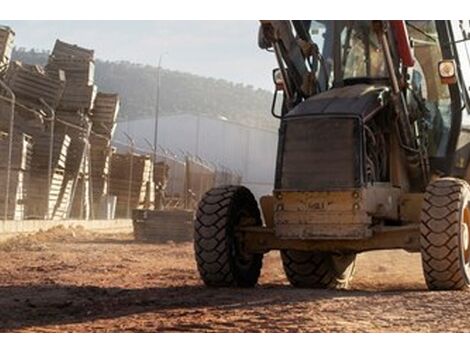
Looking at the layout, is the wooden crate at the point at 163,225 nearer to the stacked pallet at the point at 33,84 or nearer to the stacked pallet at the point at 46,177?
the stacked pallet at the point at 46,177

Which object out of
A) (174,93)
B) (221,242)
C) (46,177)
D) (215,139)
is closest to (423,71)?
(221,242)

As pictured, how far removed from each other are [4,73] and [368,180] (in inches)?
382

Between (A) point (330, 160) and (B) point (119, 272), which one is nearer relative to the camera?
(A) point (330, 160)

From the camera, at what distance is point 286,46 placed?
6.65m

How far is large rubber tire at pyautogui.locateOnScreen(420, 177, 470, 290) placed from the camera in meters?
5.70

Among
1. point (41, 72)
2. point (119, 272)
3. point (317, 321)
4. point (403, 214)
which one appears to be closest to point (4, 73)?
point (41, 72)

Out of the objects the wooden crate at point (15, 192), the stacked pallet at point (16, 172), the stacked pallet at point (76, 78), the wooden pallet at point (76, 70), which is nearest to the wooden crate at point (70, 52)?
the stacked pallet at point (76, 78)

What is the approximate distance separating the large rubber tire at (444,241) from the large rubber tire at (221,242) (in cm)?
143

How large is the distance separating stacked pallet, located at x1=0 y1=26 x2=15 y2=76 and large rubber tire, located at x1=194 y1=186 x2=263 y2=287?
834 cm

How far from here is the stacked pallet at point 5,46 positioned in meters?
13.7

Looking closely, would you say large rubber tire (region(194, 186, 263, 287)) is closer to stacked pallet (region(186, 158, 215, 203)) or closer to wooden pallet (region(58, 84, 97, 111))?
wooden pallet (region(58, 84, 97, 111))

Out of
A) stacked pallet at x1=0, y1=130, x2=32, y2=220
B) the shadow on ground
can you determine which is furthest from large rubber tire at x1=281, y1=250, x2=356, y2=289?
stacked pallet at x1=0, y1=130, x2=32, y2=220

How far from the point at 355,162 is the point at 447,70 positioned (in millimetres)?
1239

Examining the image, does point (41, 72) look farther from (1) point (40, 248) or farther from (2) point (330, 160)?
(2) point (330, 160)
